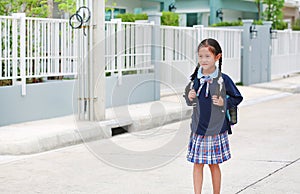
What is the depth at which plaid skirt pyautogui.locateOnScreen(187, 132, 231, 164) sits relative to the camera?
5719 millimetres

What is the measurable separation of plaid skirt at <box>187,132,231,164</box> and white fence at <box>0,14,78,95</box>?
560 centimetres

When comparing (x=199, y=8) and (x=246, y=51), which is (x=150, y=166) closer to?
(x=246, y=51)

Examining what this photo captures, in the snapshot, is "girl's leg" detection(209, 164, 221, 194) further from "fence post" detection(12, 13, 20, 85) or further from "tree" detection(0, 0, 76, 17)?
"tree" detection(0, 0, 76, 17)

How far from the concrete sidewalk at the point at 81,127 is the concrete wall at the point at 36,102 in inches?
6.3

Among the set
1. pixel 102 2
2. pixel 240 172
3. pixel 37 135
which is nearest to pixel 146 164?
pixel 240 172

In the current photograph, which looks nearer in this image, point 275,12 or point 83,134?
point 83,134

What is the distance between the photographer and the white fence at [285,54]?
2246 centimetres

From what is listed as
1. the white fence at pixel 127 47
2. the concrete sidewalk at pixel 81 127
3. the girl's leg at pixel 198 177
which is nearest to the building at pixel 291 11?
the concrete sidewalk at pixel 81 127

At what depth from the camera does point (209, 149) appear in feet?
18.8

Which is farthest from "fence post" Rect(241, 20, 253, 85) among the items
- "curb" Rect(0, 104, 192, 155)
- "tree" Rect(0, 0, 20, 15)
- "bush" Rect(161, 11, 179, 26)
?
"tree" Rect(0, 0, 20, 15)

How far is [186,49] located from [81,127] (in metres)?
6.82

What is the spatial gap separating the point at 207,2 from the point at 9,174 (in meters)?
21.9

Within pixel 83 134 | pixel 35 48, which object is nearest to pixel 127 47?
pixel 35 48

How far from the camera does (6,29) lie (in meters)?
10.7
